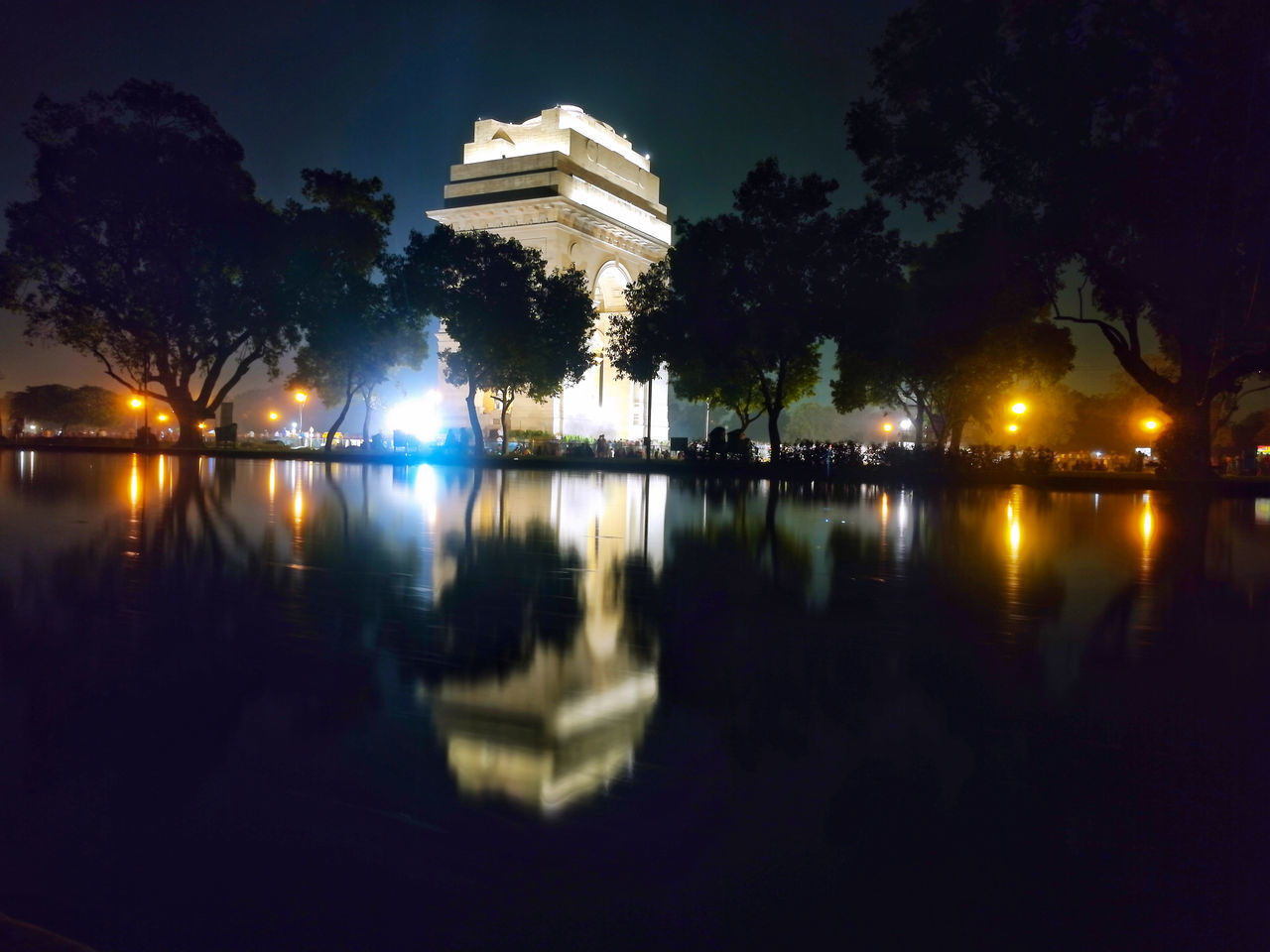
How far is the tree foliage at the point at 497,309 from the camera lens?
38844 millimetres

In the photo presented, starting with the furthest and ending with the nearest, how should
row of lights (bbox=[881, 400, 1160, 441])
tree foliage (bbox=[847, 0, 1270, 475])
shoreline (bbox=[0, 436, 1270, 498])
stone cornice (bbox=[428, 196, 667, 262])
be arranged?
1. stone cornice (bbox=[428, 196, 667, 262])
2. row of lights (bbox=[881, 400, 1160, 441])
3. shoreline (bbox=[0, 436, 1270, 498])
4. tree foliage (bbox=[847, 0, 1270, 475])

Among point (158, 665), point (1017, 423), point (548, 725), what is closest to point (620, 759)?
point (548, 725)

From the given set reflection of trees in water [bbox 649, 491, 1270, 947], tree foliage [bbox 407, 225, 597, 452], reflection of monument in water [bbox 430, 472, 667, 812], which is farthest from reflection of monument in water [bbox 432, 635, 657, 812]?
tree foliage [bbox 407, 225, 597, 452]

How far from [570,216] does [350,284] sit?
16.4 m

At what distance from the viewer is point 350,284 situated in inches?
1642

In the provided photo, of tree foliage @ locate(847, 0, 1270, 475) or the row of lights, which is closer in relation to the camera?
tree foliage @ locate(847, 0, 1270, 475)

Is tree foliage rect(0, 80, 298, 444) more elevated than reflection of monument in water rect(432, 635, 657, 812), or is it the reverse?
tree foliage rect(0, 80, 298, 444)

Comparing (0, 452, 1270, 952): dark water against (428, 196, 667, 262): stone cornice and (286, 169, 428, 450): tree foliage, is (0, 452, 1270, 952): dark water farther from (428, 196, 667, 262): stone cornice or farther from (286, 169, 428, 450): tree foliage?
(428, 196, 667, 262): stone cornice

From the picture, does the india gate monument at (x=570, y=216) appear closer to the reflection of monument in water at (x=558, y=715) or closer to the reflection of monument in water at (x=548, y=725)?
the reflection of monument in water at (x=558, y=715)

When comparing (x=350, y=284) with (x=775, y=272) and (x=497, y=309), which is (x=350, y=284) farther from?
(x=775, y=272)

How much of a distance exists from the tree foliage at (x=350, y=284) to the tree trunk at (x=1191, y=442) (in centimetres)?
3025

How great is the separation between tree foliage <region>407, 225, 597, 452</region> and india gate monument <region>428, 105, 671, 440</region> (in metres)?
9.62

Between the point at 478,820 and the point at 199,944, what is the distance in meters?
0.86

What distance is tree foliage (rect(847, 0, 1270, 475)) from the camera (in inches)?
955
